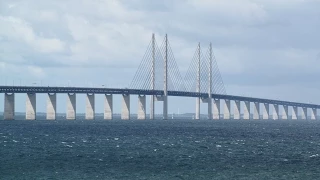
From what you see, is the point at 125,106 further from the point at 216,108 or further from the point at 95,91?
the point at 216,108

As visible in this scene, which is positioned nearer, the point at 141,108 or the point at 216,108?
the point at 141,108

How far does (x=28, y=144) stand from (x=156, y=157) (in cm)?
1562

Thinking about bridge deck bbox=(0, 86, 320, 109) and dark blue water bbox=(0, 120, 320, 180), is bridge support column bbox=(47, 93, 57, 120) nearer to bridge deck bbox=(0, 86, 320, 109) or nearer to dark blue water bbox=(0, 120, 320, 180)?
bridge deck bbox=(0, 86, 320, 109)

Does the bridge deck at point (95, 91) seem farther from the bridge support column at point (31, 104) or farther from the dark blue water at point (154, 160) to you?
the dark blue water at point (154, 160)

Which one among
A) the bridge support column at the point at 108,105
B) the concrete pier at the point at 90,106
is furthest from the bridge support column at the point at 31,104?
the bridge support column at the point at 108,105

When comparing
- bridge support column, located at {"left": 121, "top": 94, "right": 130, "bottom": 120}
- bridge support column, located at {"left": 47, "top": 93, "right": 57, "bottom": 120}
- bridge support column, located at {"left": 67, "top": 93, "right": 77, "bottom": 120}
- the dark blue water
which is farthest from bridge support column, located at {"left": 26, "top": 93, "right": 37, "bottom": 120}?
the dark blue water

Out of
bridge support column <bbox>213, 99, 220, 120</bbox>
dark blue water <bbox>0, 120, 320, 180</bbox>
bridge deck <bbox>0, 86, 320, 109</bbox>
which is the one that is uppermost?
bridge deck <bbox>0, 86, 320, 109</bbox>

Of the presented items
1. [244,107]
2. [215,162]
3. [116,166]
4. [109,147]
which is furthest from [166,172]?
[244,107]

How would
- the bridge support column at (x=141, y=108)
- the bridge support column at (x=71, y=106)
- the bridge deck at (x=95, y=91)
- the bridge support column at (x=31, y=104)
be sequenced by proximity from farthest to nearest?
1. the bridge support column at (x=141, y=108)
2. the bridge support column at (x=71, y=106)
3. the bridge support column at (x=31, y=104)
4. the bridge deck at (x=95, y=91)

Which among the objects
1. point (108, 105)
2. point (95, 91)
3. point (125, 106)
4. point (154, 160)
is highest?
point (95, 91)

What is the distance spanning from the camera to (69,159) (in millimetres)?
45469

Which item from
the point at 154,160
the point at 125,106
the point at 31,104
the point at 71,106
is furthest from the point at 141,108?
the point at 154,160

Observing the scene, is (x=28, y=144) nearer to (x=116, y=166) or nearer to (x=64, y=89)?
(x=116, y=166)

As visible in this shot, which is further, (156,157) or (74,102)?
(74,102)
